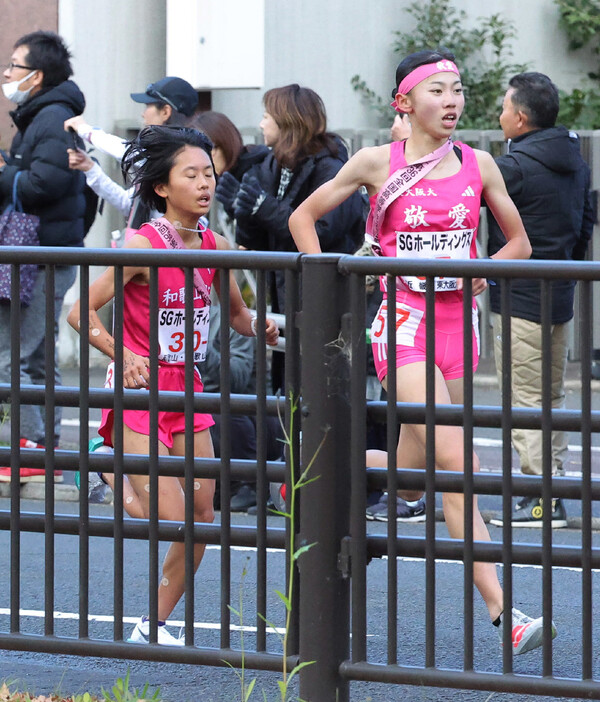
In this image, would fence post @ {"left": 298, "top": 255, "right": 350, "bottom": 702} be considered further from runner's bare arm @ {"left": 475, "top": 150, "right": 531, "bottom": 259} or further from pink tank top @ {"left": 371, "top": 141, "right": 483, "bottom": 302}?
runner's bare arm @ {"left": 475, "top": 150, "right": 531, "bottom": 259}

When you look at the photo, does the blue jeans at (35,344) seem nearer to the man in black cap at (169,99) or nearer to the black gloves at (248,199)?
the black gloves at (248,199)

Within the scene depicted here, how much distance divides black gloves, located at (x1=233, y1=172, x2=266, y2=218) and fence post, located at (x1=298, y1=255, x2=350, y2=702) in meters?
3.92

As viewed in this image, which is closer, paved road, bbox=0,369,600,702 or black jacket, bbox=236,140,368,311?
paved road, bbox=0,369,600,702

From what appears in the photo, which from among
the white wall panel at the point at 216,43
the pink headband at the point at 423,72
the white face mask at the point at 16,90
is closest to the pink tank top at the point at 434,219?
the pink headband at the point at 423,72

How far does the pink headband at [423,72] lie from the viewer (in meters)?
4.98

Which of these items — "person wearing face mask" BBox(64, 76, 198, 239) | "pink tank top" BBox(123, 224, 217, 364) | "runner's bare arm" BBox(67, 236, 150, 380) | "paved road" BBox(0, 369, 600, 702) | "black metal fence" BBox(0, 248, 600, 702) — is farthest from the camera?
"person wearing face mask" BBox(64, 76, 198, 239)

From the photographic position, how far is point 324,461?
3.58 metres

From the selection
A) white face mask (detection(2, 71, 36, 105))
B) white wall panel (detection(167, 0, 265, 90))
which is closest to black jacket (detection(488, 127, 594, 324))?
white face mask (detection(2, 71, 36, 105))

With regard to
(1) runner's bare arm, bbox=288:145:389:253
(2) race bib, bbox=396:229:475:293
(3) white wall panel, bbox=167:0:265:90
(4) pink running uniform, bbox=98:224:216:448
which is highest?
(3) white wall panel, bbox=167:0:265:90

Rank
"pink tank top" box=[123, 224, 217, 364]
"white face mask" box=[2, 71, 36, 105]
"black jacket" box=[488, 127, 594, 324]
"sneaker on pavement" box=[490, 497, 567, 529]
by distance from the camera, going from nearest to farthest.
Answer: "pink tank top" box=[123, 224, 217, 364]
"sneaker on pavement" box=[490, 497, 567, 529]
"black jacket" box=[488, 127, 594, 324]
"white face mask" box=[2, 71, 36, 105]

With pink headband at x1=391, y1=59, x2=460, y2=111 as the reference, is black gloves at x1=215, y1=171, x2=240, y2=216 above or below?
below

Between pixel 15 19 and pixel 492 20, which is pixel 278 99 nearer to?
pixel 15 19

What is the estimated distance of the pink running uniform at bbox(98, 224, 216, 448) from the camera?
163 inches

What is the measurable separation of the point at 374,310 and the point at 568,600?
2.16 metres
